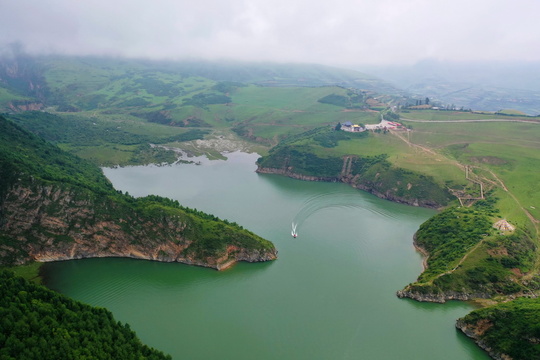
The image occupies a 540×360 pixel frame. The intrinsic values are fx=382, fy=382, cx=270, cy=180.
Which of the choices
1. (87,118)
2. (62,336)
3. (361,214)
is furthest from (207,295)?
(87,118)

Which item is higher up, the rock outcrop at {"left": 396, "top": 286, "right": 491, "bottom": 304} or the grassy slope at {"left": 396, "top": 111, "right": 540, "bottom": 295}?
the grassy slope at {"left": 396, "top": 111, "right": 540, "bottom": 295}

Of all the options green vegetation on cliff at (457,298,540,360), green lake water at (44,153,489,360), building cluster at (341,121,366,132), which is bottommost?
green lake water at (44,153,489,360)

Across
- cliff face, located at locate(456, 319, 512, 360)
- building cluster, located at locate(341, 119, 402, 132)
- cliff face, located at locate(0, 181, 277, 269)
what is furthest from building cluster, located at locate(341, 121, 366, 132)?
cliff face, located at locate(456, 319, 512, 360)

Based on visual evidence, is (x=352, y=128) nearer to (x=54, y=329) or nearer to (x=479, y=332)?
(x=479, y=332)

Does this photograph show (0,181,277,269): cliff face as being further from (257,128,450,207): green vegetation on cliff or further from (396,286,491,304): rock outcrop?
(257,128,450,207): green vegetation on cliff

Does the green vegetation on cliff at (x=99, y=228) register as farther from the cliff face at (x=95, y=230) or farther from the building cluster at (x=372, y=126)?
the building cluster at (x=372, y=126)
